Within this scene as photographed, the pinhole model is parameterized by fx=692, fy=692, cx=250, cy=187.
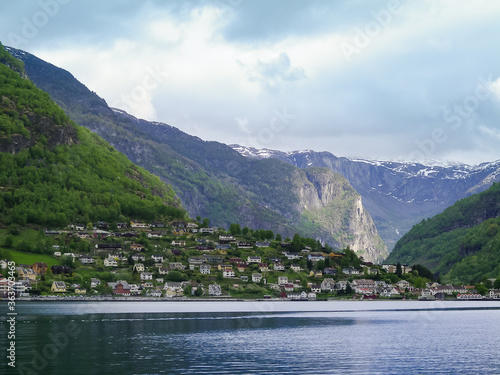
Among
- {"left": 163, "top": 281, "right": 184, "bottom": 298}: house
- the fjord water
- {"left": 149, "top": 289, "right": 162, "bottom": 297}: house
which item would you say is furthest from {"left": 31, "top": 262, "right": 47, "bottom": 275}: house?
the fjord water

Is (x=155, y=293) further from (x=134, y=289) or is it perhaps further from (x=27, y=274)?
(x=27, y=274)

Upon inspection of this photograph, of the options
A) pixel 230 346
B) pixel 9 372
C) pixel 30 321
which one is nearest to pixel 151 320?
pixel 30 321

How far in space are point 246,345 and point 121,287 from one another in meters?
109

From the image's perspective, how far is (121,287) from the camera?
188 m

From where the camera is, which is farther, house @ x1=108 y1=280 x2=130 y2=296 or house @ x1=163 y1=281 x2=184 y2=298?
house @ x1=163 y1=281 x2=184 y2=298

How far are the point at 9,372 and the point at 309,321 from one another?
231ft

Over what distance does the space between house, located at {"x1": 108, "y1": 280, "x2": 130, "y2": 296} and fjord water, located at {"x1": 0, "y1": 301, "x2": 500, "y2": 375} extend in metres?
59.7

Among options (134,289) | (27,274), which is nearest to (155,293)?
(134,289)

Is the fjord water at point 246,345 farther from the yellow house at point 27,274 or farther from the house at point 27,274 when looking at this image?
the yellow house at point 27,274

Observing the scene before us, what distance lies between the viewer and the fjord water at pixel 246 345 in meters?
66.4

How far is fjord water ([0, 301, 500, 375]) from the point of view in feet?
218

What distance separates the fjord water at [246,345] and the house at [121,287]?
59721mm

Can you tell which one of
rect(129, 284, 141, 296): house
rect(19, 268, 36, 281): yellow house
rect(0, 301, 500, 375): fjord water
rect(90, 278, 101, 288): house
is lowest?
rect(0, 301, 500, 375): fjord water

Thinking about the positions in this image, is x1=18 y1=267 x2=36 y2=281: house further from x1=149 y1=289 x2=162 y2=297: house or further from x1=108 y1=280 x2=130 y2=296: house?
x1=149 y1=289 x2=162 y2=297: house
